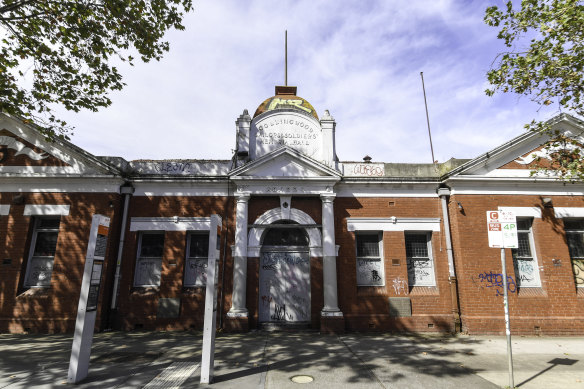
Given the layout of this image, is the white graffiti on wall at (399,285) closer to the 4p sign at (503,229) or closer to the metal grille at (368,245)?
the metal grille at (368,245)

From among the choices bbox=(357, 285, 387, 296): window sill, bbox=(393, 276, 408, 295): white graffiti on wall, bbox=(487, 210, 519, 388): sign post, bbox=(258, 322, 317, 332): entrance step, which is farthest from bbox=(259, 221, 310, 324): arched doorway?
bbox=(487, 210, 519, 388): sign post

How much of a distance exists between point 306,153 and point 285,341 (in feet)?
20.2

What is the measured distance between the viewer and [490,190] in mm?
10516

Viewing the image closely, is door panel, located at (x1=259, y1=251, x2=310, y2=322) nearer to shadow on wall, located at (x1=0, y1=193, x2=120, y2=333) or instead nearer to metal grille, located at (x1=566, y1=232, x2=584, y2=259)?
shadow on wall, located at (x1=0, y1=193, x2=120, y2=333)

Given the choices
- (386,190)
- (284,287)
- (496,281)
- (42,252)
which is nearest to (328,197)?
(386,190)

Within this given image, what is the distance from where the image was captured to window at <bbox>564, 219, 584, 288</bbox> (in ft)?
33.2

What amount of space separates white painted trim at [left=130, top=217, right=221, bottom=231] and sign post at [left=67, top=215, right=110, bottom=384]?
14.1 feet

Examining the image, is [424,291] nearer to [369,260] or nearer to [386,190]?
[369,260]

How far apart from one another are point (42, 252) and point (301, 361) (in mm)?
9470

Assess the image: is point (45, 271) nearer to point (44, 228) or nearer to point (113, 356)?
point (44, 228)

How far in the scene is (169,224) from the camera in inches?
413

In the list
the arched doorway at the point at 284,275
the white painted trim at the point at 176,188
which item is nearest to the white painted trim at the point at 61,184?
the white painted trim at the point at 176,188

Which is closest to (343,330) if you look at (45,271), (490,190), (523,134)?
(490,190)

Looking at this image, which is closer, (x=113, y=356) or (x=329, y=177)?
(x=113, y=356)
